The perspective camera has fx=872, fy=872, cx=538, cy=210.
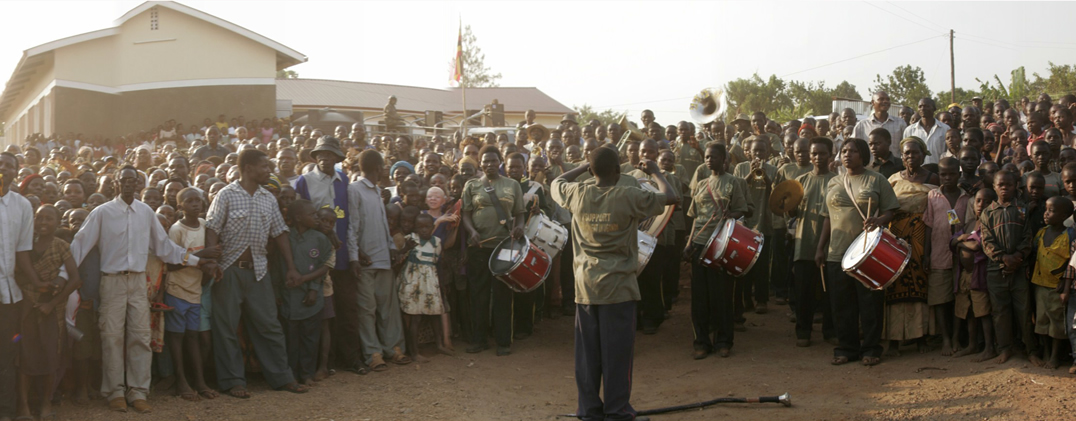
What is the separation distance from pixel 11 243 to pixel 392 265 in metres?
3.50

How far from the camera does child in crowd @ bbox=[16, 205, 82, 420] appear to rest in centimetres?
657

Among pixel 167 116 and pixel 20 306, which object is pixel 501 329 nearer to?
pixel 20 306

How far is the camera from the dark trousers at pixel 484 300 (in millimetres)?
9453

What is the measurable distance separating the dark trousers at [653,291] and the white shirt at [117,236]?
5.33m

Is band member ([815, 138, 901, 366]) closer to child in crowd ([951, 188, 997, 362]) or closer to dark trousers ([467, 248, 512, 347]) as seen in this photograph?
child in crowd ([951, 188, 997, 362])

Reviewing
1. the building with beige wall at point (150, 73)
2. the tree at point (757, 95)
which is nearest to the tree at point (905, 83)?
the tree at point (757, 95)

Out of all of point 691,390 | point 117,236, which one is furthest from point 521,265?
point 117,236

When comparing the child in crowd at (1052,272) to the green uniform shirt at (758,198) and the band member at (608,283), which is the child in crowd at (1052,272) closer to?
the green uniform shirt at (758,198)

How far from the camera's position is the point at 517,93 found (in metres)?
45.3

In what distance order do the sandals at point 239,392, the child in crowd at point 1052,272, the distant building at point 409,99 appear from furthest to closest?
the distant building at point 409,99 < the sandals at point 239,392 < the child in crowd at point 1052,272

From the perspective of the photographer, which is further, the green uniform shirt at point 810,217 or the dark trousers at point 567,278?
the dark trousers at point 567,278

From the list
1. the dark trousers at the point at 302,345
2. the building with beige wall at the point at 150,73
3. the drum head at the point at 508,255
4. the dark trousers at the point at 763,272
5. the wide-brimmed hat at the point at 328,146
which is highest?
the building with beige wall at the point at 150,73

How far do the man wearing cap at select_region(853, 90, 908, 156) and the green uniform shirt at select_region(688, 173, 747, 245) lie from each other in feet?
10.8

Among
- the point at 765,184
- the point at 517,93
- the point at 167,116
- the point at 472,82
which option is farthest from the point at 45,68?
the point at 472,82
